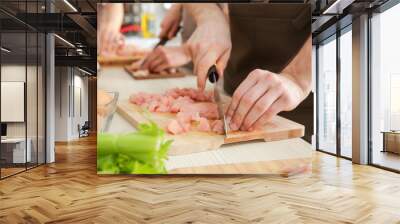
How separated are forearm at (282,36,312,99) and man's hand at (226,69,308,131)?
0.22 ft

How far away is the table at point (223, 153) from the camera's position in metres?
6.04

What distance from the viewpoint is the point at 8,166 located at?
20.7 feet

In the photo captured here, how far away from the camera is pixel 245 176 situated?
20.6 ft

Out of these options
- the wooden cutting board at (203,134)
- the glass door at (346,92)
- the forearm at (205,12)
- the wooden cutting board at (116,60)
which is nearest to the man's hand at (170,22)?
the forearm at (205,12)

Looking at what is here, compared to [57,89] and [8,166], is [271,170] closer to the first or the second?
[8,166]

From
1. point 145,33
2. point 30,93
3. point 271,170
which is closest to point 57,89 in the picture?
point 30,93

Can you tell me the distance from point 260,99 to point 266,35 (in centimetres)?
104

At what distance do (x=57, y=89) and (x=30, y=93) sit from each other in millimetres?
8179

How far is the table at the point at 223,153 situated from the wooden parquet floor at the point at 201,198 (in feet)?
0.54

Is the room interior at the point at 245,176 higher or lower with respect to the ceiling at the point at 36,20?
lower

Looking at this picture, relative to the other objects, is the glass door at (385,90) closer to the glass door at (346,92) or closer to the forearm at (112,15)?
the glass door at (346,92)

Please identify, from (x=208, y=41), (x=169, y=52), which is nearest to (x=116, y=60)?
(x=169, y=52)

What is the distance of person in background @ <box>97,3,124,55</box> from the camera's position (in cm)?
615

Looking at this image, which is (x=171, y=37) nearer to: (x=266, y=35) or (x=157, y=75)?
(x=157, y=75)
